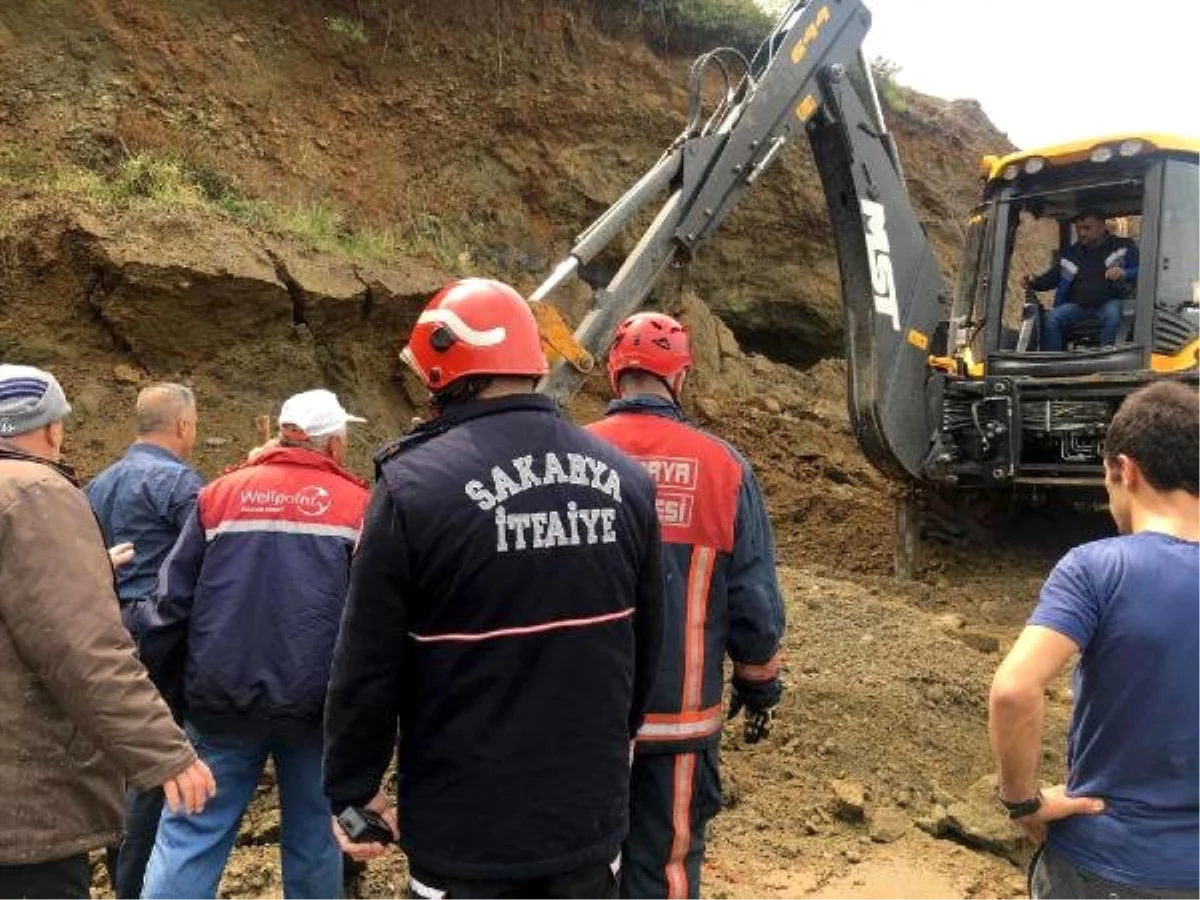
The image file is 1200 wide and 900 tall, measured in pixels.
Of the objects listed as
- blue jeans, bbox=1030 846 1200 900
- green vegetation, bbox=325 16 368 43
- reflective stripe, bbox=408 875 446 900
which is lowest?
reflective stripe, bbox=408 875 446 900

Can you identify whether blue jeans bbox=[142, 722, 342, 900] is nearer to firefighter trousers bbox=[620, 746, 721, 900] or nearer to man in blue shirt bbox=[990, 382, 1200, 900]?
firefighter trousers bbox=[620, 746, 721, 900]

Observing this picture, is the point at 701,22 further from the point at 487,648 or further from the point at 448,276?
the point at 487,648

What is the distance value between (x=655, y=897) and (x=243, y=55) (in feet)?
31.3

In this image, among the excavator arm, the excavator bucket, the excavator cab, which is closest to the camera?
the excavator bucket

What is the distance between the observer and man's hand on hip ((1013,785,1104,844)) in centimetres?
232

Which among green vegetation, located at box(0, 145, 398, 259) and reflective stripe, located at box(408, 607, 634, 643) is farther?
green vegetation, located at box(0, 145, 398, 259)

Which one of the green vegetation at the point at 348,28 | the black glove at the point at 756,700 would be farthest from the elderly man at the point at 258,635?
the green vegetation at the point at 348,28

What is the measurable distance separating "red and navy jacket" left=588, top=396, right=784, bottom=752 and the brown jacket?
4.60ft

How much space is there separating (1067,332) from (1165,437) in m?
6.60

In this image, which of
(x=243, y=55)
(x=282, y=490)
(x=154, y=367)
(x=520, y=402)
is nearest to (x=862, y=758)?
(x=282, y=490)

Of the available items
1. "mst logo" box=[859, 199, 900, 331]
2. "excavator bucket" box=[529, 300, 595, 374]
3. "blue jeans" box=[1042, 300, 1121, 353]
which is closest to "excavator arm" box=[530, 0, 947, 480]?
"mst logo" box=[859, 199, 900, 331]

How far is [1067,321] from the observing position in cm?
841

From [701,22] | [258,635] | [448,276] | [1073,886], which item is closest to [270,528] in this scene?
[258,635]

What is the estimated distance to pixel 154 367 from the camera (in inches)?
340
